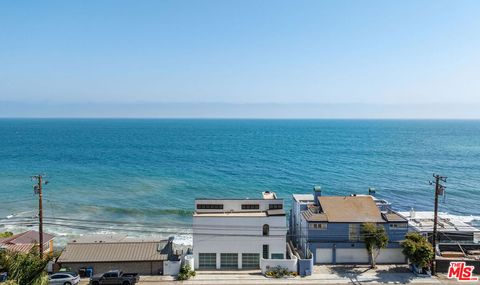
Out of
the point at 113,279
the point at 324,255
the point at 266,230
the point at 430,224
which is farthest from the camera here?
the point at 430,224

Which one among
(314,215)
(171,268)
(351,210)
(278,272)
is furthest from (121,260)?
(351,210)

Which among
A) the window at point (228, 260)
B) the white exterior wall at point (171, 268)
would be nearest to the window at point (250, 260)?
the window at point (228, 260)

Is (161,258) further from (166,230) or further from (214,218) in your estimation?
(166,230)

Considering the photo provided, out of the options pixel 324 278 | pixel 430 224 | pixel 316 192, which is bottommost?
pixel 324 278

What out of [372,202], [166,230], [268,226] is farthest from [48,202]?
[372,202]

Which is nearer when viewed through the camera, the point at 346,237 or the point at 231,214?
the point at 346,237

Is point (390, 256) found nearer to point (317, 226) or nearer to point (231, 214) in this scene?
point (317, 226)

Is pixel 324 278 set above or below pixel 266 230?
below

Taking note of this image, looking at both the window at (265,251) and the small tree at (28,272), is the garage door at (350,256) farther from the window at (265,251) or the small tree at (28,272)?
the small tree at (28,272)
